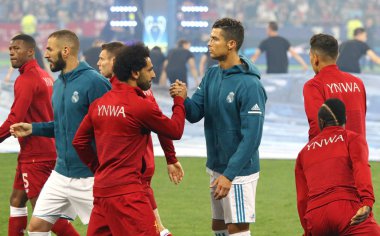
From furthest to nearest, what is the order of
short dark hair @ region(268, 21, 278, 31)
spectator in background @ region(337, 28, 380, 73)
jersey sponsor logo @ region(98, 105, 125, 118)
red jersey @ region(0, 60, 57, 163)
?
short dark hair @ region(268, 21, 278, 31), spectator in background @ region(337, 28, 380, 73), red jersey @ region(0, 60, 57, 163), jersey sponsor logo @ region(98, 105, 125, 118)

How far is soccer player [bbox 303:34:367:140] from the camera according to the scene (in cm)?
793

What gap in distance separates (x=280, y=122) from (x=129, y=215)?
15525 millimetres

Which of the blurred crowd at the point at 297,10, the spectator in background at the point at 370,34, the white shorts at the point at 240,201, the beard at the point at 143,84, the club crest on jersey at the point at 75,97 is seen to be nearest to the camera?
the beard at the point at 143,84

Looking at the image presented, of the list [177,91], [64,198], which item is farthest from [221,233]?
[177,91]

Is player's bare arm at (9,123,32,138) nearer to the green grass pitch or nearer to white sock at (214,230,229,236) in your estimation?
white sock at (214,230,229,236)

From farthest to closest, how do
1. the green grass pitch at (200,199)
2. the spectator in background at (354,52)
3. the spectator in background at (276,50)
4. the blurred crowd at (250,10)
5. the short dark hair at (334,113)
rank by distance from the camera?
the blurred crowd at (250,10) < the spectator in background at (276,50) < the spectator in background at (354,52) < the green grass pitch at (200,199) < the short dark hair at (334,113)

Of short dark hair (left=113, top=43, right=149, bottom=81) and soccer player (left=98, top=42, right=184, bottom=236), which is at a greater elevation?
short dark hair (left=113, top=43, right=149, bottom=81)

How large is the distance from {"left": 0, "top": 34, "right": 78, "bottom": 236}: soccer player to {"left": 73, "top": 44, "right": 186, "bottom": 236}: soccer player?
231 cm

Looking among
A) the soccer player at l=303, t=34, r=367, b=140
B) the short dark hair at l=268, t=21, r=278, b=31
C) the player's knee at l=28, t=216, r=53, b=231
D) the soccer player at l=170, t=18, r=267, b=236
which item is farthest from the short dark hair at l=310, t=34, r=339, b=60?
the short dark hair at l=268, t=21, r=278, b=31

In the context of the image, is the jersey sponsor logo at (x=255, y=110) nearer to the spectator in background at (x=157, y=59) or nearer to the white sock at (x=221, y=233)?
the white sock at (x=221, y=233)

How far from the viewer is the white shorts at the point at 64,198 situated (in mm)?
8242

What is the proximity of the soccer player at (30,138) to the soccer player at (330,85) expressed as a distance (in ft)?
8.65

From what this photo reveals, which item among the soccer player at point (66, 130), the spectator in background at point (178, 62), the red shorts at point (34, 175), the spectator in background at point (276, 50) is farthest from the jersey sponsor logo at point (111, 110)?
the spectator in background at point (178, 62)

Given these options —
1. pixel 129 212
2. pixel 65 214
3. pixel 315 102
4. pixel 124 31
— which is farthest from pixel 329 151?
pixel 124 31
